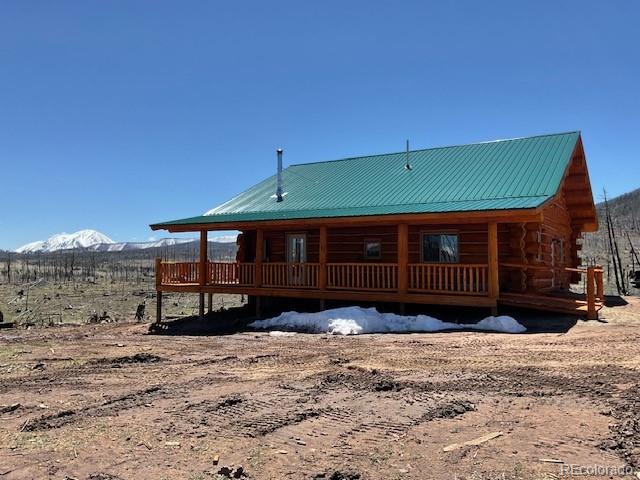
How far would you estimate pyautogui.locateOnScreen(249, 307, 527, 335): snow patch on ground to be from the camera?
508 inches

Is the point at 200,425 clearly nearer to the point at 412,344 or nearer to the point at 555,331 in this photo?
the point at 412,344

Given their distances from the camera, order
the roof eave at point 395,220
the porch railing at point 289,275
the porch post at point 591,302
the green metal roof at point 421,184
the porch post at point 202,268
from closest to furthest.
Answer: the porch post at point 591,302, the roof eave at point 395,220, the green metal roof at point 421,184, the porch railing at point 289,275, the porch post at point 202,268

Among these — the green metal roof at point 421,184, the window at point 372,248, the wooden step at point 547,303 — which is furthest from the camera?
the window at point 372,248

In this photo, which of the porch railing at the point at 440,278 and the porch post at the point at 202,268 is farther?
the porch post at the point at 202,268

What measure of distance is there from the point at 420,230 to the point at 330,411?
11.6 meters

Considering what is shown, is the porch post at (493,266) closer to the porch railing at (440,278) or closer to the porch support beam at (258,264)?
the porch railing at (440,278)

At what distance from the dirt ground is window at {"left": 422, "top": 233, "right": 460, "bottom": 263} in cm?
599

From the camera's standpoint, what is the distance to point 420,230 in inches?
670

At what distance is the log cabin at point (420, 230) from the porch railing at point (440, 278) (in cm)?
6

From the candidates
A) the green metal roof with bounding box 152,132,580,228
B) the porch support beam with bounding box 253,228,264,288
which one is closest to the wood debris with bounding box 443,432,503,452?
the green metal roof with bounding box 152,132,580,228

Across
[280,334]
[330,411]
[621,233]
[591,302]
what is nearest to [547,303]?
[591,302]

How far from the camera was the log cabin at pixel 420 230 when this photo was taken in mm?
14344

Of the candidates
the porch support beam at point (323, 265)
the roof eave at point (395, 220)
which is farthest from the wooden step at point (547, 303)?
the porch support beam at point (323, 265)

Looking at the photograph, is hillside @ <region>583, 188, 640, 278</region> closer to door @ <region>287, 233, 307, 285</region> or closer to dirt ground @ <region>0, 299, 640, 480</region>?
door @ <region>287, 233, 307, 285</region>
